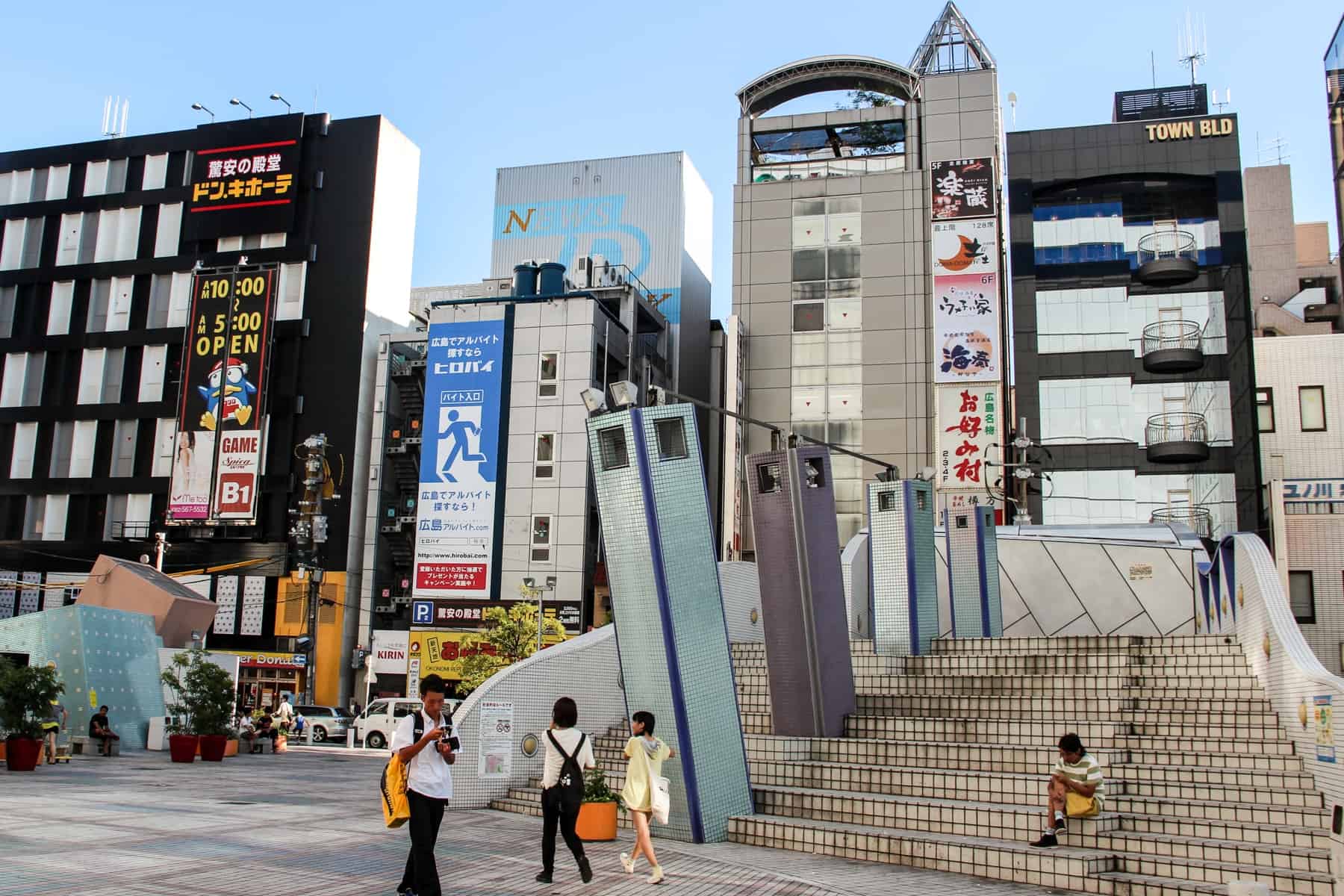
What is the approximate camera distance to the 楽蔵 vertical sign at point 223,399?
174 feet

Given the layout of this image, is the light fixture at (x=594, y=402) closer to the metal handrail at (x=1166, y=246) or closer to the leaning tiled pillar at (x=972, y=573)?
the leaning tiled pillar at (x=972, y=573)

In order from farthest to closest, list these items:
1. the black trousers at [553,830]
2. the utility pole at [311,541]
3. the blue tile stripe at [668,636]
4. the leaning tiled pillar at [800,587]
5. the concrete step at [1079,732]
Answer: the utility pole at [311,541], the leaning tiled pillar at [800,587], the concrete step at [1079,732], the blue tile stripe at [668,636], the black trousers at [553,830]

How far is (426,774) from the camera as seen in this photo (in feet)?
25.2

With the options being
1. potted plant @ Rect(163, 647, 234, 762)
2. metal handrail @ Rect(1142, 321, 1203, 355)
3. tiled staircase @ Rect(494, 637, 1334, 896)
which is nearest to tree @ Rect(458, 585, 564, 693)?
potted plant @ Rect(163, 647, 234, 762)

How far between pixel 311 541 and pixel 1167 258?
1328 inches

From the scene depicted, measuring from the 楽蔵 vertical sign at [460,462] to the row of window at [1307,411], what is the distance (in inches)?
1144

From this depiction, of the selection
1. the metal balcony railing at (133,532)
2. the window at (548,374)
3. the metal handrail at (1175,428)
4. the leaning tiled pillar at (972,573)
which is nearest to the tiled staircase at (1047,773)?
the leaning tiled pillar at (972,573)

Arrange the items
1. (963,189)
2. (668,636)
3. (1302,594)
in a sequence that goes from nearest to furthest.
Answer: (668,636) < (1302,594) < (963,189)

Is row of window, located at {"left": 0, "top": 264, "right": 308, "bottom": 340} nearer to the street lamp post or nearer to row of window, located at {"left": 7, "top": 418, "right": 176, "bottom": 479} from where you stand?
row of window, located at {"left": 7, "top": 418, "right": 176, "bottom": 479}

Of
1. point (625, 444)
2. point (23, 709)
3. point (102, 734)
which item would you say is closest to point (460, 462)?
point (102, 734)

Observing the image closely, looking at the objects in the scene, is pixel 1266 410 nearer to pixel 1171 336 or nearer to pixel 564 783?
pixel 1171 336

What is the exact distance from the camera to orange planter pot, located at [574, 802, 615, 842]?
36.0 feet

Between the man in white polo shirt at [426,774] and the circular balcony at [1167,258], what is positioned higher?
the circular balcony at [1167,258]

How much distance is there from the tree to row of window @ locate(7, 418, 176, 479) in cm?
2220
